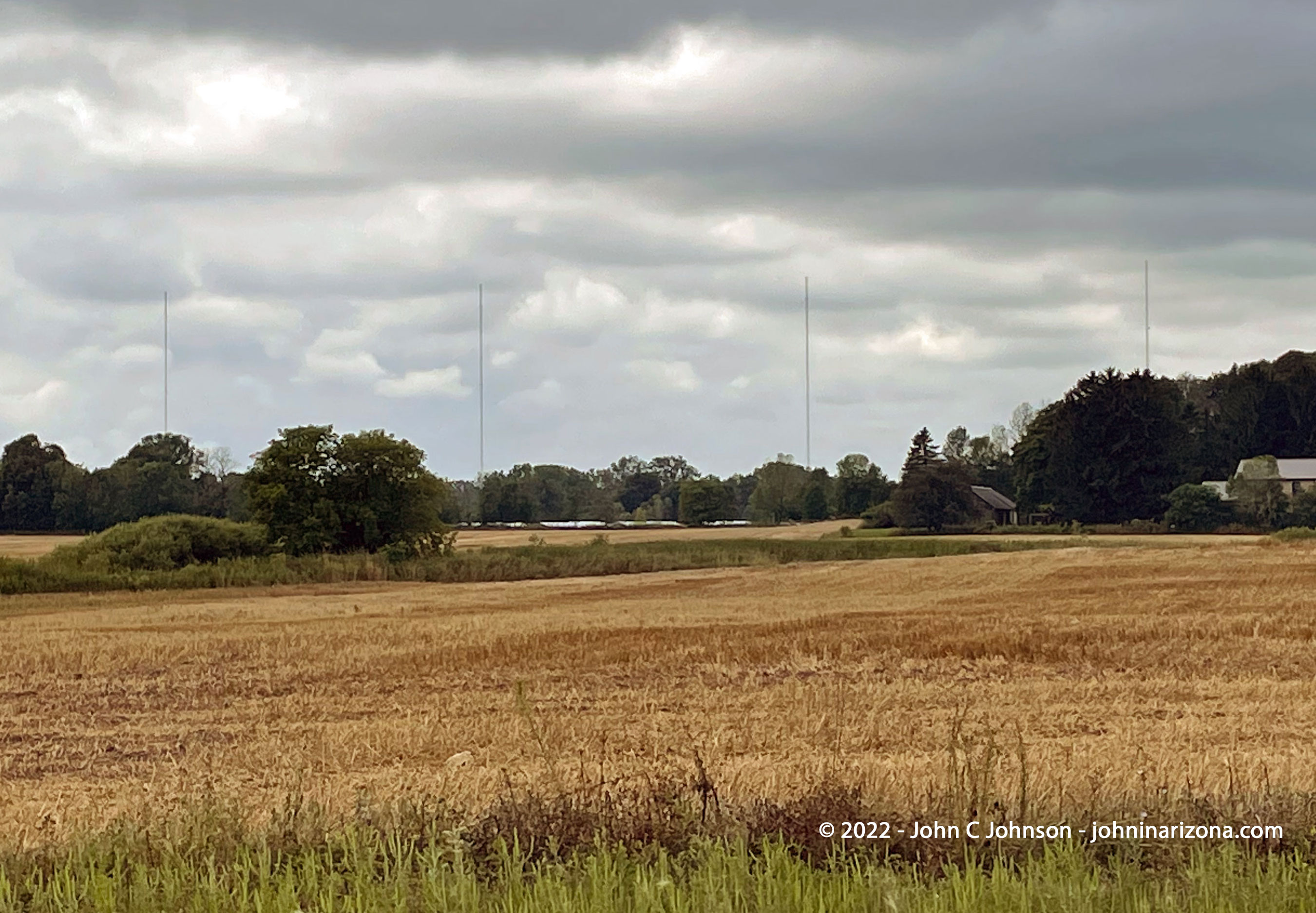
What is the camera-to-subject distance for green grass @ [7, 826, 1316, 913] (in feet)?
21.7

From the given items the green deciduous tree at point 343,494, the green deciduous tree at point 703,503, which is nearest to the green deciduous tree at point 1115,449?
the green deciduous tree at point 703,503

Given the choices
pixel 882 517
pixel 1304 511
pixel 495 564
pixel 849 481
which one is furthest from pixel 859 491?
pixel 495 564

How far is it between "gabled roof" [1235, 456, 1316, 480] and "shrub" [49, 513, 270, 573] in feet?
287

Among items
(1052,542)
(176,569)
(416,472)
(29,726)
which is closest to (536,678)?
(29,726)

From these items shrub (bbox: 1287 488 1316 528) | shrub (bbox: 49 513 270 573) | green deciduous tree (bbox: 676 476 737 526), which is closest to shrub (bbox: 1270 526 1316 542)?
shrub (bbox: 1287 488 1316 528)

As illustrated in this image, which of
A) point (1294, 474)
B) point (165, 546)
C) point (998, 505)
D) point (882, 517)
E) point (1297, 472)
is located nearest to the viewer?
point (165, 546)

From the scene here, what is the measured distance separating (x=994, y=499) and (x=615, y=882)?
430ft

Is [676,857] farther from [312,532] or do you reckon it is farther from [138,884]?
[312,532]

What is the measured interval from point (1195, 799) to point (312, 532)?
2506 inches

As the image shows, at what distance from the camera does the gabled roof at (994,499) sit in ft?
429

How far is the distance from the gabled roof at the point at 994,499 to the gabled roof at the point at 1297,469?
21056mm

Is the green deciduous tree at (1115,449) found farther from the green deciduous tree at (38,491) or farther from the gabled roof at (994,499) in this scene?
the green deciduous tree at (38,491)

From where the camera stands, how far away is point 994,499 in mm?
134000
